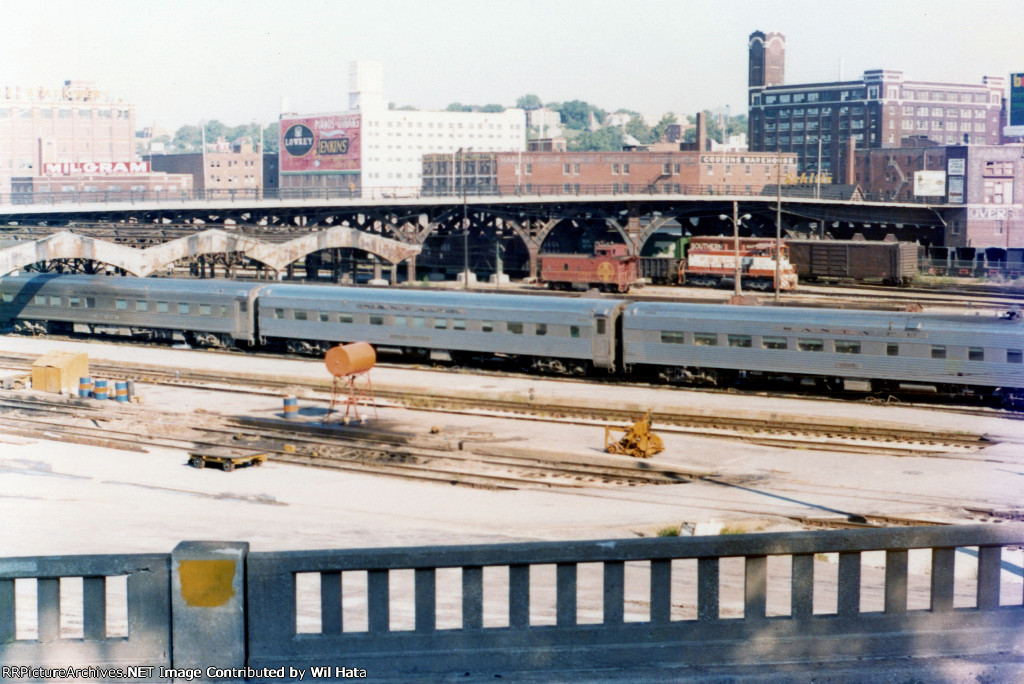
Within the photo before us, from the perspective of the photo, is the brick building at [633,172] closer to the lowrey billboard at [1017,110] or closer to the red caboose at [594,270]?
the lowrey billboard at [1017,110]

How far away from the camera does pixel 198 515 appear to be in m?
22.4

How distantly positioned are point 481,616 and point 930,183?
12323 centimetres

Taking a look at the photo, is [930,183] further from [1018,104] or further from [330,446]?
[330,446]

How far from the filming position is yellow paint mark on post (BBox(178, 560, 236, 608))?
22.4 feet

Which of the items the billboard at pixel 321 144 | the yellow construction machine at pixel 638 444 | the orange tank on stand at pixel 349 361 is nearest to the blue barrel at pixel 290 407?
the orange tank on stand at pixel 349 361

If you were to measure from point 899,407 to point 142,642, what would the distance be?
1218 inches

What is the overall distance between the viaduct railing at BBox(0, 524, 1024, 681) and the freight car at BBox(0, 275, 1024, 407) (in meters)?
28.0

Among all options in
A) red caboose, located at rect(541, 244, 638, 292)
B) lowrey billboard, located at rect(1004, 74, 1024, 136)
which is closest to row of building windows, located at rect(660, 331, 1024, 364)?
red caboose, located at rect(541, 244, 638, 292)

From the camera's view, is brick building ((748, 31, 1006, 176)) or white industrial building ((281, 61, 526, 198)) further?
white industrial building ((281, 61, 526, 198))

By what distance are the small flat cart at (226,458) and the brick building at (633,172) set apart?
85.0 metres

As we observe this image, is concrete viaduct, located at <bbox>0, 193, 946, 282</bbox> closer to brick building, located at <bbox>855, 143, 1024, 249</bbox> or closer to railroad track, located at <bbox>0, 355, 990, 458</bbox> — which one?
brick building, located at <bbox>855, 143, 1024, 249</bbox>

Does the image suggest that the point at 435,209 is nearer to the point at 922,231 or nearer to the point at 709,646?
the point at 922,231

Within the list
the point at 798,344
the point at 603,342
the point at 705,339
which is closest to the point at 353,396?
the point at 603,342

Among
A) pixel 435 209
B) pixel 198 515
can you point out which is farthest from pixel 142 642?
pixel 435 209
